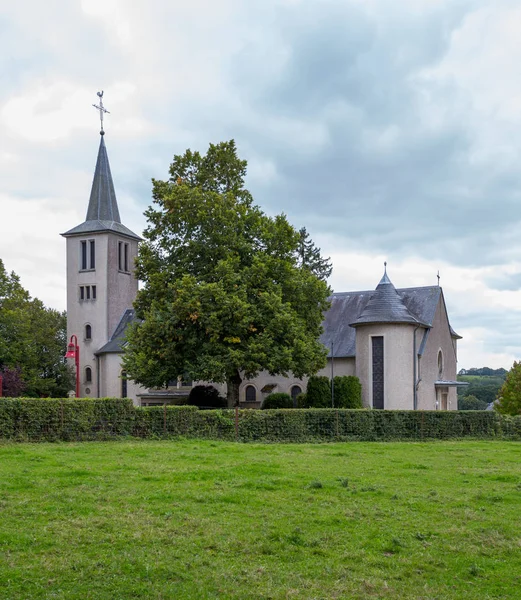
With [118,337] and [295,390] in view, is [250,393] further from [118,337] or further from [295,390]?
[118,337]

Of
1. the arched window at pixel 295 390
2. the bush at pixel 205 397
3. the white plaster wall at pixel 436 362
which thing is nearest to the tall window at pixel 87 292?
the bush at pixel 205 397

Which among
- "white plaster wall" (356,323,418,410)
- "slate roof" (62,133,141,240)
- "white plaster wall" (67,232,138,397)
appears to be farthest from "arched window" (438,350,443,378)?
"slate roof" (62,133,141,240)

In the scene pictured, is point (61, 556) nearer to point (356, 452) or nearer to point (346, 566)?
point (346, 566)

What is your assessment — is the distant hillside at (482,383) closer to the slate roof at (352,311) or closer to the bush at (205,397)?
the slate roof at (352,311)

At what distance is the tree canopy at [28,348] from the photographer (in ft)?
161

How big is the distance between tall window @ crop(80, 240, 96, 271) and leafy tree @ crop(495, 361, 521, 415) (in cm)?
3465

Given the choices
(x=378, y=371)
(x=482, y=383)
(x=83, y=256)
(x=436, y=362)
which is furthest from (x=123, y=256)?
(x=482, y=383)

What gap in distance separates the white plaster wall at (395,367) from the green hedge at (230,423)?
11.2m

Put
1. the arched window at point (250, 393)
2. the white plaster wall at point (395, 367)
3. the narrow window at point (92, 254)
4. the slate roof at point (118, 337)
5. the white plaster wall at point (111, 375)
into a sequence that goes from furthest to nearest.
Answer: the narrow window at point (92, 254), the white plaster wall at point (111, 375), the slate roof at point (118, 337), the arched window at point (250, 393), the white plaster wall at point (395, 367)

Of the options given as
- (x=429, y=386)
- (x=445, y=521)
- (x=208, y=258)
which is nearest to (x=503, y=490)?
(x=445, y=521)

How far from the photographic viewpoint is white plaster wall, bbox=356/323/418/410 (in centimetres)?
4381

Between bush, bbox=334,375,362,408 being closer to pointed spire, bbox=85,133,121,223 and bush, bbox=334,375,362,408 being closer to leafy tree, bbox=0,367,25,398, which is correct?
leafy tree, bbox=0,367,25,398

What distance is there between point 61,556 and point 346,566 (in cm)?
359

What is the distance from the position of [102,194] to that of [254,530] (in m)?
51.1
